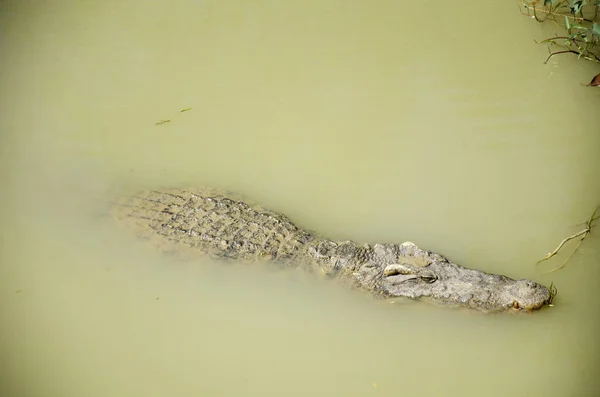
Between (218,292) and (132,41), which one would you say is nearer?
(218,292)

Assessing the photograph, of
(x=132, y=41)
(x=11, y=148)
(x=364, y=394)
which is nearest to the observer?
(x=364, y=394)

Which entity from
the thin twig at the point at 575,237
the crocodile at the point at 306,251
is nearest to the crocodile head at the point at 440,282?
the crocodile at the point at 306,251

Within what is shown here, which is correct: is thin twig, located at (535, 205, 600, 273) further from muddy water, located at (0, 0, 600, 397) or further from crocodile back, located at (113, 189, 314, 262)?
crocodile back, located at (113, 189, 314, 262)

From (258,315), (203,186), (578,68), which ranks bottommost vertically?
(258,315)

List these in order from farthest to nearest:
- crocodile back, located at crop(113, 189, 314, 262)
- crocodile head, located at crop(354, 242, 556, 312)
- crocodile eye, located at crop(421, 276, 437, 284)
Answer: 1. crocodile back, located at crop(113, 189, 314, 262)
2. crocodile eye, located at crop(421, 276, 437, 284)
3. crocodile head, located at crop(354, 242, 556, 312)

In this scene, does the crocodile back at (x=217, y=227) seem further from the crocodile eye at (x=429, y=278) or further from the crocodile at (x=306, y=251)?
the crocodile eye at (x=429, y=278)

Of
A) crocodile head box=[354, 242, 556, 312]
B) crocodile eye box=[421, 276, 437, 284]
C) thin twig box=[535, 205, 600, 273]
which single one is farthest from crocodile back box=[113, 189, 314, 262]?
thin twig box=[535, 205, 600, 273]

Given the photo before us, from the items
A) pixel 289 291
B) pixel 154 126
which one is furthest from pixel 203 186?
pixel 289 291

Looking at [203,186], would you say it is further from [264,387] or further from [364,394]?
[364,394]
